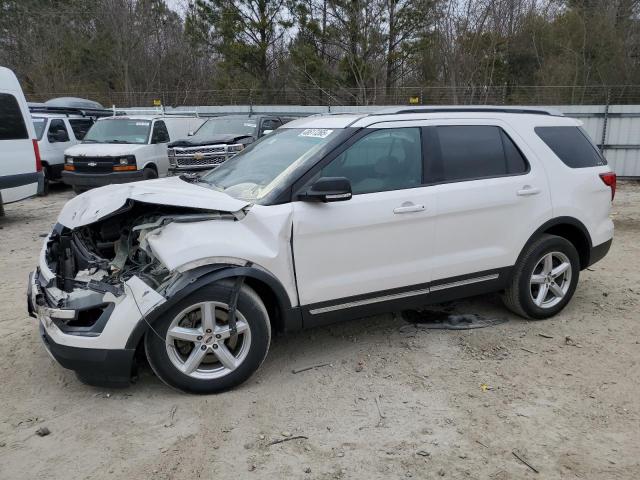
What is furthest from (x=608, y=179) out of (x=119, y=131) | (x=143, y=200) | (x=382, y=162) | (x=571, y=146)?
(x=119, y=131)

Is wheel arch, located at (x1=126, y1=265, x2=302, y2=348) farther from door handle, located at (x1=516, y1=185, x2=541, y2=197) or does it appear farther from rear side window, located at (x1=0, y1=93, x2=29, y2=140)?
rear side window, located at (x1=0, y1=93, x2=29, y2=140)

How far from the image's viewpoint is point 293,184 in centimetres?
356

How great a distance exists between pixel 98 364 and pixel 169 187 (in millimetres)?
1414

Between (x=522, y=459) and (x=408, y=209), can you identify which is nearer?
(x=522, y=459)

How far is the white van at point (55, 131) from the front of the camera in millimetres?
12758

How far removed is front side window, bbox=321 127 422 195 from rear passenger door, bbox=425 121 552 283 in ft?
0.41

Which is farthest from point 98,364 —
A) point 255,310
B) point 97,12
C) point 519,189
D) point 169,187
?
point 97,12

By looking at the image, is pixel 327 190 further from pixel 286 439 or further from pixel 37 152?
pixel 37 152

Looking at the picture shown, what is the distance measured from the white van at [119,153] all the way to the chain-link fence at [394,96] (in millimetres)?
8834

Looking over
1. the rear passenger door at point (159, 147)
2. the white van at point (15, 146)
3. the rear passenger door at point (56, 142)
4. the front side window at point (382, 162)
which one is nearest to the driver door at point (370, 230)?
the front side window at point (382, 162)

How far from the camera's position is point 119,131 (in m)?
12.4

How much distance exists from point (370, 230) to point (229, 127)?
30.4ft

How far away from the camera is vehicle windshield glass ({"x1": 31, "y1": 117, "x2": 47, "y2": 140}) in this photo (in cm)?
1266

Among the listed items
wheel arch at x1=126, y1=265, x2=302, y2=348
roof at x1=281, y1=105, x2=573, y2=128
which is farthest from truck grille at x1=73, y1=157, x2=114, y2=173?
wheel arch at x1=126, y1=265, x2=302, y2=348
